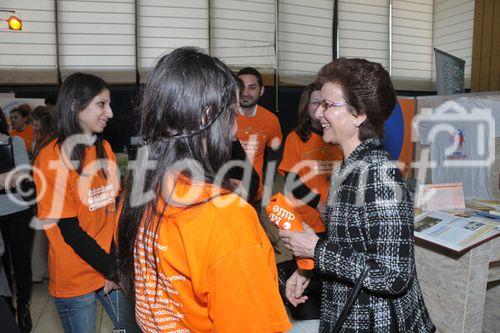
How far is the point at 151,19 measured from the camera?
29.2 ft

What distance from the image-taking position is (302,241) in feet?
4.49

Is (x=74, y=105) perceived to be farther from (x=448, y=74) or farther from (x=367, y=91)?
(x=448, y=74)

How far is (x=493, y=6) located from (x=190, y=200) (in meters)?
9.88

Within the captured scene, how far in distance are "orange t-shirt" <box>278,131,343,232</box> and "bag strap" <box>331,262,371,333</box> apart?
1.48 m

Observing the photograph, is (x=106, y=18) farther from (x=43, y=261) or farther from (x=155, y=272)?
(x=155, y=272)

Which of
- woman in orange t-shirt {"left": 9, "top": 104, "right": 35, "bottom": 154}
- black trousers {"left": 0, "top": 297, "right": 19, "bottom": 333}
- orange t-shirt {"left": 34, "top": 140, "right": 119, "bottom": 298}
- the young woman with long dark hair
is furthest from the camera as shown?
woman in orange t-shirt {"left": 9, "top": 104, "right": 35, "bottom": 154}

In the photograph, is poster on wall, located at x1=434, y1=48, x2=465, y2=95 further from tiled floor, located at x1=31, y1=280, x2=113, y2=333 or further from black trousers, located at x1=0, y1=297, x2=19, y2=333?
black trousers, located at x1=0, y1=297, x2=19, y2=333

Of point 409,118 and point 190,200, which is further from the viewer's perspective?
point 409,118

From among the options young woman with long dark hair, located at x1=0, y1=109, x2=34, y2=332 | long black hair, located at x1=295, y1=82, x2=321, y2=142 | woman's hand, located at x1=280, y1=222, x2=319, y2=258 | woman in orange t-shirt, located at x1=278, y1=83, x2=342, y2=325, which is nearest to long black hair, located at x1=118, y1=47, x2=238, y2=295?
woman's hand, located at x1=280, y1=222, x2=319, y2=258

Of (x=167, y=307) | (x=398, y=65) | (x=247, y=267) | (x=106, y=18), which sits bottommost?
(x=167, y=307)

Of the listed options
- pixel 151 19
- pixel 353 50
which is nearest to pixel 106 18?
pixel 151 19

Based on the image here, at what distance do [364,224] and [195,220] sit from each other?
2.26ft

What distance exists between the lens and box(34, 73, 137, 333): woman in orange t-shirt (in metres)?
1.61

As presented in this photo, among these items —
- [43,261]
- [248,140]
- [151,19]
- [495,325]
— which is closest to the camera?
[495,325]
